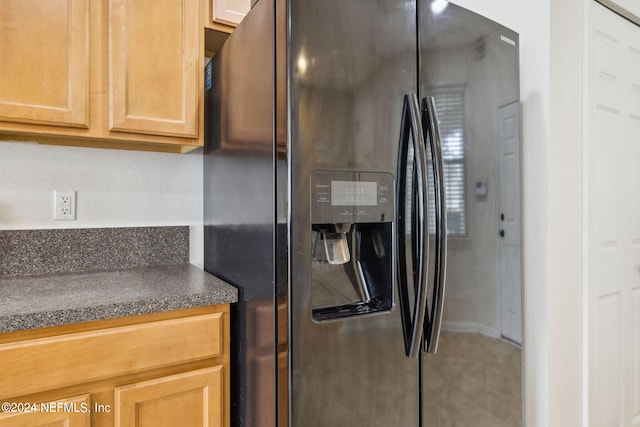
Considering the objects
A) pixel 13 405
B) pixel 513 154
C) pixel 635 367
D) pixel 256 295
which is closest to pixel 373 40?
pixel 513 154

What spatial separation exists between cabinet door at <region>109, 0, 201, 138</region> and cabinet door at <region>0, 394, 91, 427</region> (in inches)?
32.8

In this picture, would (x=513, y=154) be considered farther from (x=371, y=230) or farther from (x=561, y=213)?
(x=371, y=230)

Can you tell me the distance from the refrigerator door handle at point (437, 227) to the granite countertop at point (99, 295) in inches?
23.6

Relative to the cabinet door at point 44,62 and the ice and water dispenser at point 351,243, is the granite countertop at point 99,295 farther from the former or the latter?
the cabinet door at point 44,62

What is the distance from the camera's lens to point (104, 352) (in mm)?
967

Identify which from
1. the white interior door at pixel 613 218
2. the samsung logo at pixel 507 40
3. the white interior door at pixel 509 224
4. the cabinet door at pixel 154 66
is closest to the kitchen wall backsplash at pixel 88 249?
the cabinet door at pixel 154 66

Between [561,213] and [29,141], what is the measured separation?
2099 mm

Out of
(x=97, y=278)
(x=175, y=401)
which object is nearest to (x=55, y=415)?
(x=175, y=401)

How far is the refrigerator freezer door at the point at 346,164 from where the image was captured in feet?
2.91

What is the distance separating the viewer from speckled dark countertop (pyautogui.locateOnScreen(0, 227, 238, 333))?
942 millimetres

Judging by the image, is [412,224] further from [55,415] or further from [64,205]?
[64,205]

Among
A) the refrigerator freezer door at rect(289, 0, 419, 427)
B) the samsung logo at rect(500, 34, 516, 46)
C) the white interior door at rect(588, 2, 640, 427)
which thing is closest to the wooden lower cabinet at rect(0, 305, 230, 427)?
the refrigerator freezer door at rect(289, 0, 419, 427)

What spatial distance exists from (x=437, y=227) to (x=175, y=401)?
0.91m

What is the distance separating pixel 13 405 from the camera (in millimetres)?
884
